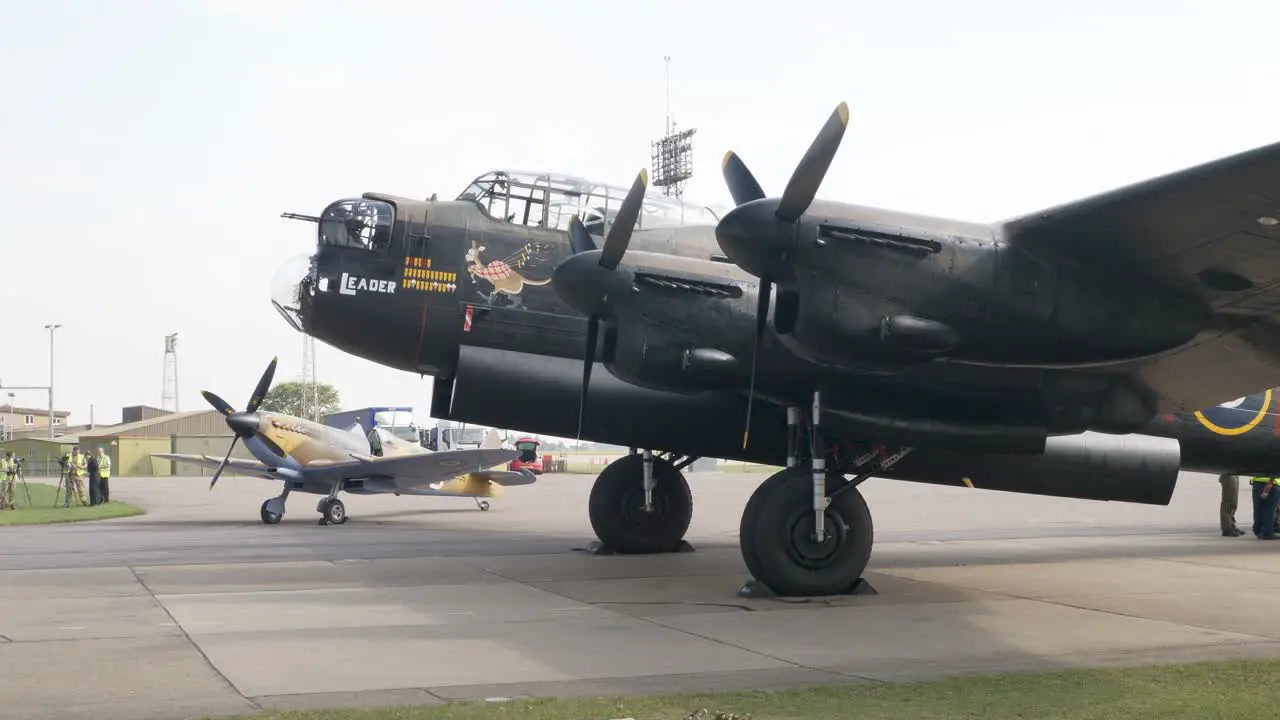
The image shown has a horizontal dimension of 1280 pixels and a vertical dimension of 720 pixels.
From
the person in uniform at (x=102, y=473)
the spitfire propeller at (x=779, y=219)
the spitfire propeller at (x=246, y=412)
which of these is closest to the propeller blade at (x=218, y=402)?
the spitfire propeller at (x=246, y=412)

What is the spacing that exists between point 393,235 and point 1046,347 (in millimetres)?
7906

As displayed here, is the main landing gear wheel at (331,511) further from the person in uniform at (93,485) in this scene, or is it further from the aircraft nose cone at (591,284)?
the aircraft nose cone at (591,284)

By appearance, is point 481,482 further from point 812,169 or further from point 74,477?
point 812,169

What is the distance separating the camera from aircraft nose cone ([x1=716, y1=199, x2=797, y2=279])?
385 inches

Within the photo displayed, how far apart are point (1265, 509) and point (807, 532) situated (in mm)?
11921

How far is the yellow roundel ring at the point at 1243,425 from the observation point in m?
14.6

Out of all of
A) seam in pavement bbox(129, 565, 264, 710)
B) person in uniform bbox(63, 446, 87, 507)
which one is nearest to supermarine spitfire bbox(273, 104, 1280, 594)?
seam in pavement bbox(129, 565, 264, 710)

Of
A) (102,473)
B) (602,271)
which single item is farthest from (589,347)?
(102,473)

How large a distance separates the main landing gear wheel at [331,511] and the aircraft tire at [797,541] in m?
14.7

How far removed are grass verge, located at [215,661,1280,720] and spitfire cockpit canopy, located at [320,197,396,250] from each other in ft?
27.8

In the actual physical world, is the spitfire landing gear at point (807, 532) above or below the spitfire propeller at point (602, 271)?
below

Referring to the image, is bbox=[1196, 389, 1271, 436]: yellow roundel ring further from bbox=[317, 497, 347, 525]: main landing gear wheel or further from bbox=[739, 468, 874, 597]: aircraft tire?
bbox=[317, 497, 347, 525]: main landing gear wheel

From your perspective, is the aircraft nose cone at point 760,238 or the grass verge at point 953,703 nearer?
the grass verge at point 953,703

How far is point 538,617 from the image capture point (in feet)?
33.7
